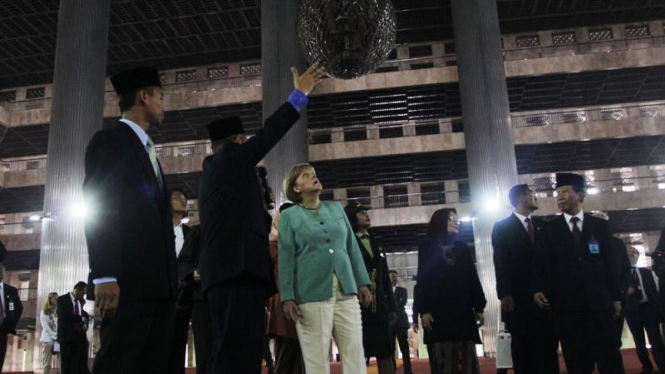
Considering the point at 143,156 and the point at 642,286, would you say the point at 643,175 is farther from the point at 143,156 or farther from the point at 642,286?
the point at 143,156

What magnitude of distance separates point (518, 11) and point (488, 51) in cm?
819

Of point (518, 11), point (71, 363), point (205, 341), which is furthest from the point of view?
point (518, 11)

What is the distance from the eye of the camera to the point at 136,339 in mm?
2209

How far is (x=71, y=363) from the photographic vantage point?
894 centimetres

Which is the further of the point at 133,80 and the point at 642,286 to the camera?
the point at 642,286

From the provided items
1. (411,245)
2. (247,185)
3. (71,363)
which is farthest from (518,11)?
(247,185)

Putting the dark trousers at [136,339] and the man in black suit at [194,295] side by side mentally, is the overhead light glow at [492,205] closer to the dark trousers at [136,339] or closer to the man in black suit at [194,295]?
the man in black suit at [194,295]

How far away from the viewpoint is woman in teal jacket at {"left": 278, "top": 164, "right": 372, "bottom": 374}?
3.48 meters

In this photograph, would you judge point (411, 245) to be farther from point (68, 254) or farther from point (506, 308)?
point (506, 308)

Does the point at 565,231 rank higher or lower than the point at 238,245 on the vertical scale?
higher

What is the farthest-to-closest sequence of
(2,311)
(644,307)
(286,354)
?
(644,307)
(2,311)
(286,354)

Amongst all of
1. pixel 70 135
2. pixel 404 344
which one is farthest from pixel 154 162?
pixel 70 135

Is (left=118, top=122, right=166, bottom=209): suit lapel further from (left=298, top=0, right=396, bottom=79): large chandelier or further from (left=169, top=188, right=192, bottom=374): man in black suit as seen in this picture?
(left=298, top=0, right=396, bottom=79): large chandelier

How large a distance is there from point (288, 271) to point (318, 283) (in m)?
0.21
